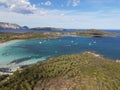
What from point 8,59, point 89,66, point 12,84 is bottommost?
point 8,59

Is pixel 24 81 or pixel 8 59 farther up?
pixel 24 81

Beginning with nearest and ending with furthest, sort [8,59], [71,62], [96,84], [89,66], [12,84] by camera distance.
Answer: [96,84] → [12,84] → [89,66] → [71,62] → [8,59]

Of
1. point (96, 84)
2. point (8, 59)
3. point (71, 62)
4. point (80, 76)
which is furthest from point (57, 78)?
point (8, 59)

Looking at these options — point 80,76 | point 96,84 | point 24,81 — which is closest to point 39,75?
point 24,81

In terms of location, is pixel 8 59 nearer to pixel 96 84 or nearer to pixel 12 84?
pixel 12 84

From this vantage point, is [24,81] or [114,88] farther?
[24,81]

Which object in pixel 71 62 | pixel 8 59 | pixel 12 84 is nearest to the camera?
pixel 12 84

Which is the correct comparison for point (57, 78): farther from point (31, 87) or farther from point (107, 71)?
point (107, 71)
